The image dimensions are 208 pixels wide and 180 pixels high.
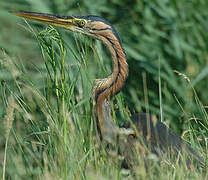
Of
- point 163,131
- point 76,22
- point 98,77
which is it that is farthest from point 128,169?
point 76,22

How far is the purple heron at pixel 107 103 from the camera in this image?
4.66 meters

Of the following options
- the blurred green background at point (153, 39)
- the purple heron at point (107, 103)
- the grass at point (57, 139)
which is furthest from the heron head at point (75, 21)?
the blurred green background at point (153, 39)

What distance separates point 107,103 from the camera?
5051mm

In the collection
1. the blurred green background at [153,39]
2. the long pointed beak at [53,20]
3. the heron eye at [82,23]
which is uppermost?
the long pointed beak at [53,20]

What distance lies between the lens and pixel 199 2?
8.51m

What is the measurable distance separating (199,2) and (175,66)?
2.84 ft

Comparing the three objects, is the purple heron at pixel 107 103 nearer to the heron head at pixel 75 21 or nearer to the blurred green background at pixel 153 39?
the heron head at pixel 75 21

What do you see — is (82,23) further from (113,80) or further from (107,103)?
(107,103)

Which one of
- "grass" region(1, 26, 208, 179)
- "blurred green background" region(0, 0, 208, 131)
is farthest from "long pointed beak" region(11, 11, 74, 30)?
"blurred green background" region(0, 0, 208, 131)

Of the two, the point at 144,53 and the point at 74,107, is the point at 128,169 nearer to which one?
the point at 74,107

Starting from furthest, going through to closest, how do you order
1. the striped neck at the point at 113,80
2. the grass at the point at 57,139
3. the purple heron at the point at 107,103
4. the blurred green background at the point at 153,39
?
the blurred green background at the point at 153,39
the striped neck at the point at 113,80
the purple heron at the point at 107,103
the grass at the point at 57,139

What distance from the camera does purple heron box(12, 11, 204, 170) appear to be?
4664 millimetres

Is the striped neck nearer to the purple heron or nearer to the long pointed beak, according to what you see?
the purple heron

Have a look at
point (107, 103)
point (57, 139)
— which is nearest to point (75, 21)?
point (107, 103)
